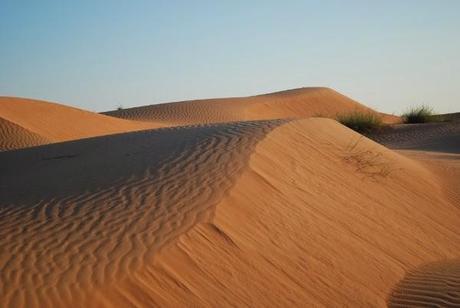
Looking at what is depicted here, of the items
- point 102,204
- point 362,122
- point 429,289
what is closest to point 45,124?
point 362,122

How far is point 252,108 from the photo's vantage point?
120 ft

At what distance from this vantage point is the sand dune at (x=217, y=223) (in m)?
4.46

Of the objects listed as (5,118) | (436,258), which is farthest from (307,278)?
(5,118)

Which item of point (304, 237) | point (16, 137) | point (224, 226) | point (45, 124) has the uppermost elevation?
point (224, 226)

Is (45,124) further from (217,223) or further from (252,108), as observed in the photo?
(252,108)

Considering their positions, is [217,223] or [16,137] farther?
[16,137]

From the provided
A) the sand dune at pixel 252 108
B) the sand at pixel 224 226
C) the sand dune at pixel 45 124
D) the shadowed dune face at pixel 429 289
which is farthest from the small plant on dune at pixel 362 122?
the shadowed dune face at pixel 429 289

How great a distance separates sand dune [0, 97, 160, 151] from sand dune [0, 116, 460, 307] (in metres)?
9.48

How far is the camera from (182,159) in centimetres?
752

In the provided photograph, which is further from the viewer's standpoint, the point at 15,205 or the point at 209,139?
the point at 209,139

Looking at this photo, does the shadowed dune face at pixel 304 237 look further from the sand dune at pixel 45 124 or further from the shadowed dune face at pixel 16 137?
the sand dune at pixel 45 124

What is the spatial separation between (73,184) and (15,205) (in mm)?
840

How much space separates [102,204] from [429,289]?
11.7 feet

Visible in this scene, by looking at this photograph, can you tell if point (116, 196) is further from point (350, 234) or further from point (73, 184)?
point (350, 234)
